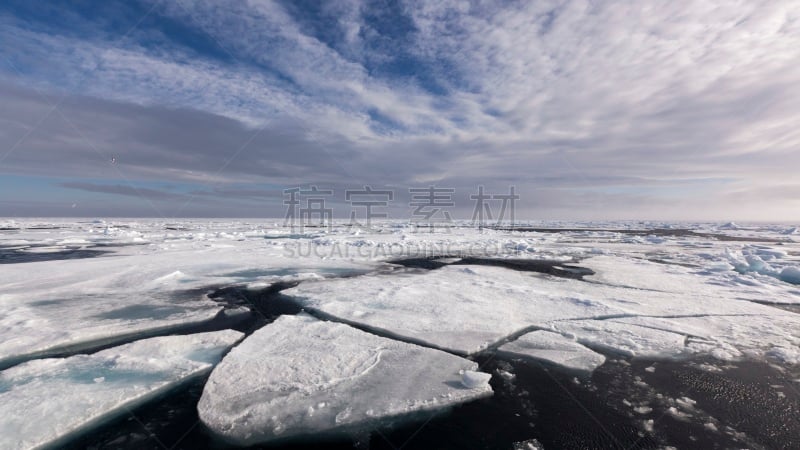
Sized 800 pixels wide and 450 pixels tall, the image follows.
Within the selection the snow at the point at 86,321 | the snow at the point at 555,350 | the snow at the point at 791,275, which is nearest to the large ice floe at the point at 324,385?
the snow at the point at 555,350

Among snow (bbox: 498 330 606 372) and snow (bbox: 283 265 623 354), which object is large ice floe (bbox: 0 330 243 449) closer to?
snow (bbox: 283 265 623 354)

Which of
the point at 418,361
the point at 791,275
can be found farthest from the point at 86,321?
the point at 791,275

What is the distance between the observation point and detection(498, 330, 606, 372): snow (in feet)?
14.0

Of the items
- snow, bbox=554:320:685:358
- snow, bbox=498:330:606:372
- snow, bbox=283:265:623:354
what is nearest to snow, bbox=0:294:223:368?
snow, bbox=283:265:623:354

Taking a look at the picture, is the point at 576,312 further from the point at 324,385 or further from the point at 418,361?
the point at 324,385

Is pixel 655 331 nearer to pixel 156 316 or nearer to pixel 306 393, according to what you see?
pixel 306 393

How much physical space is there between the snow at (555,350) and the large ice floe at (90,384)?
3.91 m

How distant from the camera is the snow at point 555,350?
14.0 ft

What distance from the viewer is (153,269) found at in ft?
34.6

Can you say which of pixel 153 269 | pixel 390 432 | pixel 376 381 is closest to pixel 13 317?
pixel 153 269

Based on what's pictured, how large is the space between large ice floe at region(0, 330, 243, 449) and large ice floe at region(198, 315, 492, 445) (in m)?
0.51

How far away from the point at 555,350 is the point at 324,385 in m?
3.00

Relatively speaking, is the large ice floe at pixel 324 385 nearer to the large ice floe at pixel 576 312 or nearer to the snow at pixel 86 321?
the large ice floe at pixel 576 312

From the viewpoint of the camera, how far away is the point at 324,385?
11.9 feet
